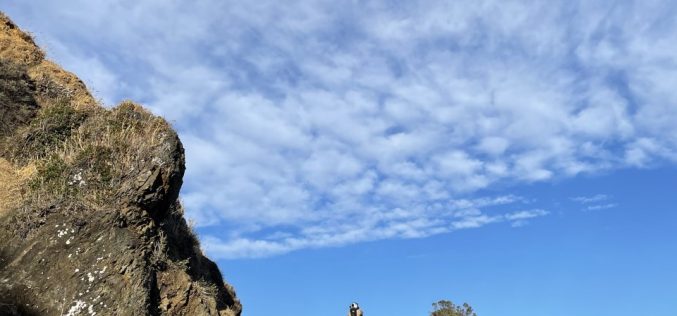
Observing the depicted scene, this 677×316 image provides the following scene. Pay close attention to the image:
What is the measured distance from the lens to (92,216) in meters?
12.3

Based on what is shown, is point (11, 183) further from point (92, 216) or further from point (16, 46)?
point (16, 46)

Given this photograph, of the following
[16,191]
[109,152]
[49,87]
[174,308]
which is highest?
[49,87]

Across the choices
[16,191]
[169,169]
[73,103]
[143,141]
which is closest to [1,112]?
[73,103]

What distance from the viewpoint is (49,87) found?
19.1m

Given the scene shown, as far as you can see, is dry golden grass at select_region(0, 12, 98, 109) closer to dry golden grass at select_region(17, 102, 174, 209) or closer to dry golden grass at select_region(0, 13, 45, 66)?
dry golden grass at select_region(0, 13, 45, 66)

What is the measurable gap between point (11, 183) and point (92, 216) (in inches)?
108

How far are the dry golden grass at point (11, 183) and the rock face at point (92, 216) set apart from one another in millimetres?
24

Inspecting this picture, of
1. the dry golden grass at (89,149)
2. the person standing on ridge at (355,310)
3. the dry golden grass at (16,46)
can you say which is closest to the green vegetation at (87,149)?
the dry golden grass at (89,149)

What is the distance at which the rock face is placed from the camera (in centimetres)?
1129

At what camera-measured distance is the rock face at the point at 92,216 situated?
1129 cm

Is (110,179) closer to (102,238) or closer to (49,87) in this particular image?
(102,238)

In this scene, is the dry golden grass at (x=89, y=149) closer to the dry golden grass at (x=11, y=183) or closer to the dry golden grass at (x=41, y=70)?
the dry golden grass at (x=11, y=183)

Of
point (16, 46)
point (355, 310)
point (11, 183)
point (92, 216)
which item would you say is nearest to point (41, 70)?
point (16, 46)

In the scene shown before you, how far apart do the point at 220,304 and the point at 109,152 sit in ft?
18.2
